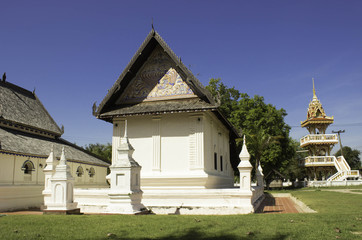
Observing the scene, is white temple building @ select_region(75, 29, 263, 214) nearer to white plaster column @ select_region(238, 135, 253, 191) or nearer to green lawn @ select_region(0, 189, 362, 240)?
white plaster column @ select_region(238, 135, 253, 191)


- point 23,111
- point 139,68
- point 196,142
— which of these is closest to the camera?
point 196,142

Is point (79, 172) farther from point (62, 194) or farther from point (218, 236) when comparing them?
point (218, 236)

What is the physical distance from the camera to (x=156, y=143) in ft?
49.6

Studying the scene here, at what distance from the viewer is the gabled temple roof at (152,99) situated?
1418 cm

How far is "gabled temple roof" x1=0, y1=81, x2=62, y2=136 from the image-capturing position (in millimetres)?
20059

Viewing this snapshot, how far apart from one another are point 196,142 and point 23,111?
13968 millimetres

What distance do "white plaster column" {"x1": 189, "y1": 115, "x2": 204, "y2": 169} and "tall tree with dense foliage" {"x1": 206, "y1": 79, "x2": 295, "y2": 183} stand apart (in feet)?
67.3

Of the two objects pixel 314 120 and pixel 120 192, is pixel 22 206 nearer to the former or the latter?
pixel 120 192

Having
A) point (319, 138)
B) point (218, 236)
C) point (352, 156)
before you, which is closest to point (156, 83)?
point (218, 236)

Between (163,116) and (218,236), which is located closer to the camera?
(218,236)

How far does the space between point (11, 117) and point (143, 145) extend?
31.8ft

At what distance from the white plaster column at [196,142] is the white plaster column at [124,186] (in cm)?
397

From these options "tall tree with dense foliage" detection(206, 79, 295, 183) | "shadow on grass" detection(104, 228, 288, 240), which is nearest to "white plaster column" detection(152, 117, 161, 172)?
"shadow on grass" detection(104, 228, 288, 240)

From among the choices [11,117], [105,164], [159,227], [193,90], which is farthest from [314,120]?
[159,227]
